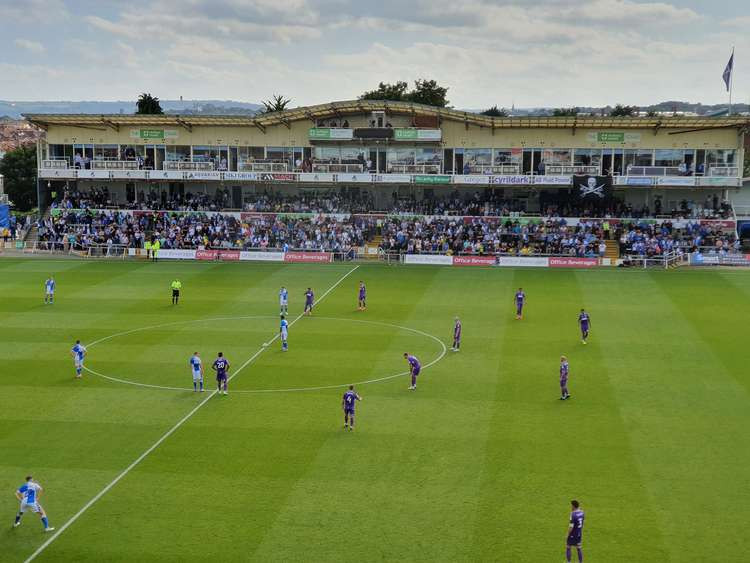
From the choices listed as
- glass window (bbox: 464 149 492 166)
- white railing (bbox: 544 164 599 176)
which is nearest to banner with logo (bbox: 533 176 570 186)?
white railing (bbox: 544 164 599 176)

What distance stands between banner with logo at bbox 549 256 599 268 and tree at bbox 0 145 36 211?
75.5 metres

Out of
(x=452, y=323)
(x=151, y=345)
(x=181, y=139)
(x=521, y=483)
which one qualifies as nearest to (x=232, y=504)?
(x=521, y=483)

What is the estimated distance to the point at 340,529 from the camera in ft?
64.9

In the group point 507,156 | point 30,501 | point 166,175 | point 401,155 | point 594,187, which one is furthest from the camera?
point 166,175

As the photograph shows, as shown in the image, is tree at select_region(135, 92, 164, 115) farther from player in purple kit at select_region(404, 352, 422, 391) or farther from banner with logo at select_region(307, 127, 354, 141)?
player in purple kit at select_region(404, 352, 422, 391)

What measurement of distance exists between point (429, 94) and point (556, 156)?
142 feet

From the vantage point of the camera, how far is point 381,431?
2634 cm

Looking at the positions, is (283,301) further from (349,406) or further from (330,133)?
(330,133)

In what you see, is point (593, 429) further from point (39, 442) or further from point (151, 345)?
point (151, 345)

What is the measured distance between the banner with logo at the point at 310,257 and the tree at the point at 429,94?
5060 centimetres

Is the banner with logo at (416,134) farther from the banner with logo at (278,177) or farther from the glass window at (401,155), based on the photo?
the banner with logo at (278,177)

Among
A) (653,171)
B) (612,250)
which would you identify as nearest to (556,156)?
(653,171)

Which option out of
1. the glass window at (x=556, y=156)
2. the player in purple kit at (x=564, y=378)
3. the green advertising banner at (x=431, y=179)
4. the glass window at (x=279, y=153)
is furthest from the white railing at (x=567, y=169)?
the player in purple kit at (x=564, y=378)

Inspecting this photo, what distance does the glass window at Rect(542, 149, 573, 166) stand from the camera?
2684 inches
